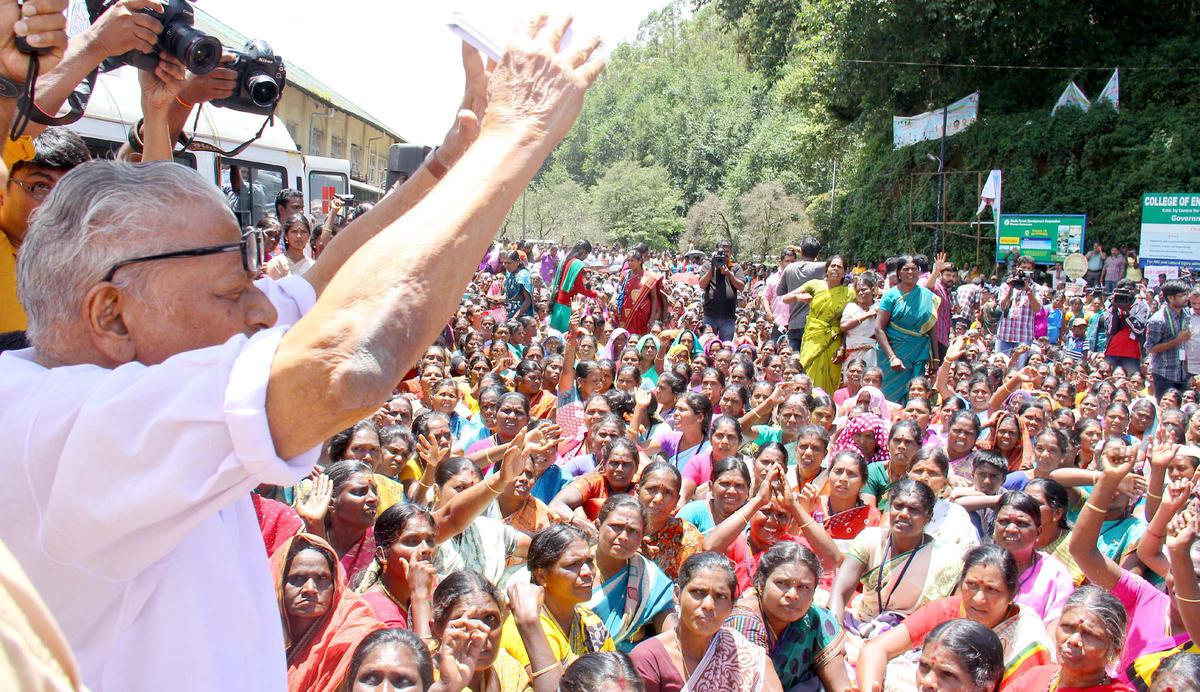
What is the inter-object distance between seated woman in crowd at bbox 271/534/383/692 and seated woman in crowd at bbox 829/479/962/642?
6.79ft

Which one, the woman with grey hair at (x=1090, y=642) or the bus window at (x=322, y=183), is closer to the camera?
the woman with grey hair at (x=1090, y=642)

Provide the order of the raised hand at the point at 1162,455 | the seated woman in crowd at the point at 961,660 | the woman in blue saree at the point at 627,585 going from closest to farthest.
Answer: the seated woman in crowd at the point at 961,660
the woman in blue saree at the point at 627,585
the raised hand at the point at 1162,455

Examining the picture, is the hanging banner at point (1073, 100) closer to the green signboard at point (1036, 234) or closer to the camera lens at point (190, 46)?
the green signboard at point (1036, 234)

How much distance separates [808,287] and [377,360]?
8.22 metres

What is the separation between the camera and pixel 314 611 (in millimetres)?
3070

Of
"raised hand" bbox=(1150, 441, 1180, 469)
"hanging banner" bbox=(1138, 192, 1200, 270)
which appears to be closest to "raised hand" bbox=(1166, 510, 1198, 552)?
"raised hand" bbox=(1150, 441, 1180, 469)

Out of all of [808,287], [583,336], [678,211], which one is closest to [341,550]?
[583,336]

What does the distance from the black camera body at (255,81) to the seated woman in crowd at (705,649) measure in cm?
208

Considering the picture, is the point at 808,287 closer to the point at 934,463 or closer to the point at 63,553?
the point at 934,463

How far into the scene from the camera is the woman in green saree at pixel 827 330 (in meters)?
8.34

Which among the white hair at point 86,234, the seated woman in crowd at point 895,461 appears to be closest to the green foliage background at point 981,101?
the seated woman in crowd at point 895,461

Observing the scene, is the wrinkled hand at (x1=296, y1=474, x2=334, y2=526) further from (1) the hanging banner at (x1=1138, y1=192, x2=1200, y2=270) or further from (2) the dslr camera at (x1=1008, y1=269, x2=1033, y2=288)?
(1) the hanging banner at (x1=1138, y1=192, x2=1200, y2=270)

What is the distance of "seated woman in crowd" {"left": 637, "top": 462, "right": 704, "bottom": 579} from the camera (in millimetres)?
4500

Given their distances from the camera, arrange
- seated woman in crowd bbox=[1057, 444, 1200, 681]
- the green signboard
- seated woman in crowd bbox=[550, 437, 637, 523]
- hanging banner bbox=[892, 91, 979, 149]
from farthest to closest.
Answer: hanging banner bbox=[892, 91, 979, 149] < the green signboard < seated woman in crowd bbox=[550, 437, 637, 523] < seated woman in crowd bbox=[1057, 444, 1200, 681]
